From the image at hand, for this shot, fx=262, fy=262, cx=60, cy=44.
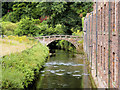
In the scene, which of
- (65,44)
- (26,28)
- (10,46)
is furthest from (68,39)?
(10,46)

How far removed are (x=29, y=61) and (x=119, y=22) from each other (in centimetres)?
1176

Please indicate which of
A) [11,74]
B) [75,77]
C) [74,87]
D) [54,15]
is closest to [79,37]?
[54,15]

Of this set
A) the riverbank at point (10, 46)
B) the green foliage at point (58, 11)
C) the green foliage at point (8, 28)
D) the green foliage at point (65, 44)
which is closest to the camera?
the riverbank at point (10, 46)

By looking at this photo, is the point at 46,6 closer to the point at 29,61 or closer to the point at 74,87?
the point at 29,61

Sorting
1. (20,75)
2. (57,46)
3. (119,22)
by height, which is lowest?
(57,46)

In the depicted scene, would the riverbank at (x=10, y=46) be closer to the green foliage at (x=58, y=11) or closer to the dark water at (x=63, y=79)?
the dark water at (x=63, y=79)

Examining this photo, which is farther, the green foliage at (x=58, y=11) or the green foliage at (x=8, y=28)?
the green foliage at (x=58, y=11)

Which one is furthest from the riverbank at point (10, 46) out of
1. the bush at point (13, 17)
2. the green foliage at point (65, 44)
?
the bush at point (13, 17)

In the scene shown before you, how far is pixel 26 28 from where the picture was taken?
1845 inches

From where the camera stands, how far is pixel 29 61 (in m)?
19.9

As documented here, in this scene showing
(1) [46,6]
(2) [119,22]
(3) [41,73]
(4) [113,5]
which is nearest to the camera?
(2) [119,22]

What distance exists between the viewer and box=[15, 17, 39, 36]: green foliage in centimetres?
4688

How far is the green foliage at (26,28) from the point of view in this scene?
46875 millimetres

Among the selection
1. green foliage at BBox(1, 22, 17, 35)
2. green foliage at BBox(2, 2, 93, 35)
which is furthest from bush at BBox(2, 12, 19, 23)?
green foliage at BBox(1, 22, 17, 35)
